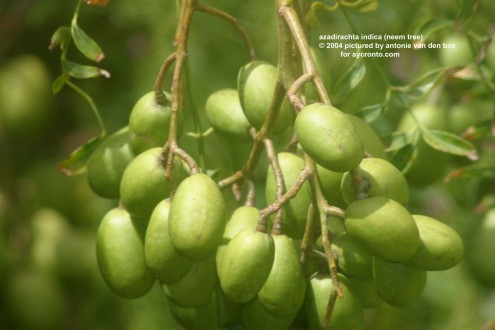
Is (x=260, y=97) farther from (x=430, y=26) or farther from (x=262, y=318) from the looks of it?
(x=430, y=26)

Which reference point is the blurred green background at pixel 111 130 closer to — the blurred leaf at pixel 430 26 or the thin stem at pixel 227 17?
the blurred leaf at pixel 430 26

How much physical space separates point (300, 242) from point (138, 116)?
19 cm

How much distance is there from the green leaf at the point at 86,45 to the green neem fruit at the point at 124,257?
18 cm

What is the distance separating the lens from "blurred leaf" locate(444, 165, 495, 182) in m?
1.08

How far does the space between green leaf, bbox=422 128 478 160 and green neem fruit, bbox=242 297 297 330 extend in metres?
0.30

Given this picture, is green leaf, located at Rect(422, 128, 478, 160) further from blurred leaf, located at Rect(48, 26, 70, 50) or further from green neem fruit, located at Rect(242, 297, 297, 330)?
blurred leaf, located at Rect(48, 26, 70, 50)

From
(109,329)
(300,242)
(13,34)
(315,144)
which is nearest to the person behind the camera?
(315,144)

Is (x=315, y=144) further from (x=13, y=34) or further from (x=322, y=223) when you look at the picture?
(x=13, y=34)

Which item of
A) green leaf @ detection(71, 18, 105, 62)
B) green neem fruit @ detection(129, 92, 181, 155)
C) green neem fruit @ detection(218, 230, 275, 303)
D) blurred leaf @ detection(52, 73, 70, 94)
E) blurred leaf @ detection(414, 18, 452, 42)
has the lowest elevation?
green neem fruit @ detection(218, 230, 275, 303)

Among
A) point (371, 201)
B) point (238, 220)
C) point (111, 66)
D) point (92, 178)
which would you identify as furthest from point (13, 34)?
point (371, 201)

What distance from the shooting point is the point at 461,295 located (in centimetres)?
153

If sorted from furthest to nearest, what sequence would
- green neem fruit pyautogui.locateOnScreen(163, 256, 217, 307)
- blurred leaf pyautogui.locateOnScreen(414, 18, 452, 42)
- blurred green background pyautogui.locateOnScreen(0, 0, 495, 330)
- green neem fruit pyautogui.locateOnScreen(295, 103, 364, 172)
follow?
blurred green background pyautogui.locateOnScreen(0, 0, 495, 330)
blurred leaf pyautogui.locateOnScreen(414, 18, 452, 42)
green neem fruit pyautogui.locateOnScreen(163, 256, 217, 307)
green neem fruit pyautogui.locateOnScreen(295, 103, 364, 172)

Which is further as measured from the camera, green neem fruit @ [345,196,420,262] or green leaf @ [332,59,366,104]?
green leaf @ [332,59,366,104]

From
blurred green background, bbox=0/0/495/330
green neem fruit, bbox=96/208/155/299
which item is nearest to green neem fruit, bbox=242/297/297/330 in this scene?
green neem fruit, bbox=96/208/155/299
